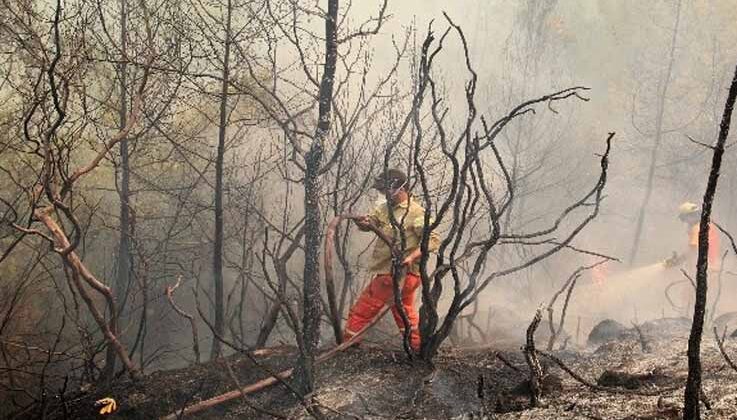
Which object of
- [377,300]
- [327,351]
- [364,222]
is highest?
[364,222]

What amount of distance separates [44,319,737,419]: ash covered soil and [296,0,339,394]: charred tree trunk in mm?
247

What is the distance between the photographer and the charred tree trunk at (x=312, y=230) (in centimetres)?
419

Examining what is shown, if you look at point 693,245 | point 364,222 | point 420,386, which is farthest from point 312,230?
point 693,245

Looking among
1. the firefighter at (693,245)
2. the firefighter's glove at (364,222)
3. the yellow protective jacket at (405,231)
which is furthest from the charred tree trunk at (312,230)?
the firefighter at (693,245)

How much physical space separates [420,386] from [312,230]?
1.33 m

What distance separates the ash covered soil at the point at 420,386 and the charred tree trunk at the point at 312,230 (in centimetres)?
25


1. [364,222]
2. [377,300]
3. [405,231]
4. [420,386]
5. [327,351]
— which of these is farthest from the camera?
[377,300]

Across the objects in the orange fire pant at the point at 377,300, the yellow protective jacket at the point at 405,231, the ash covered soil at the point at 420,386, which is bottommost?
the ash covered soil at the point at 420,386

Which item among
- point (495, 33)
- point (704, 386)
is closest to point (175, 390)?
point (704, 386)

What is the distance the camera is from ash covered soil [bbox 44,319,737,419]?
337cm

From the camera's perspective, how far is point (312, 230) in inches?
167

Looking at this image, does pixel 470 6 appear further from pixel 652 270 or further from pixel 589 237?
pixel 652 270

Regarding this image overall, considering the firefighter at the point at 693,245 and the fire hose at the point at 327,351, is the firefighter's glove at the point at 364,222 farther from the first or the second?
the firefighter at the point at 693,245

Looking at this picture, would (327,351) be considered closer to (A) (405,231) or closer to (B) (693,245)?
(A) (405,231)
